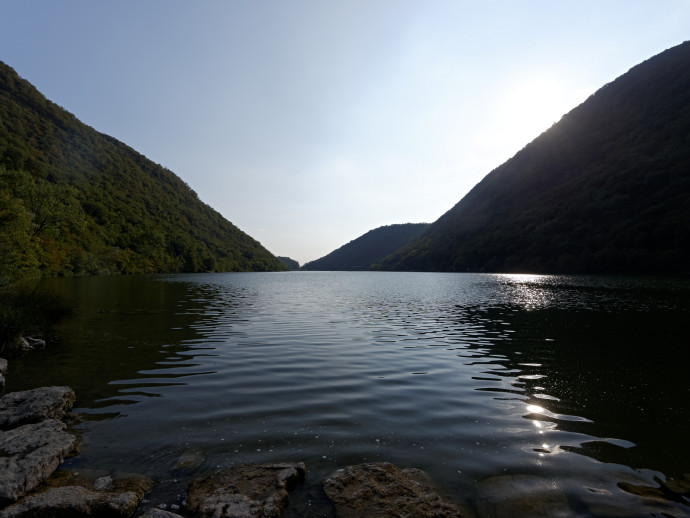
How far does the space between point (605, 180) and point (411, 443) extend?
597 feet

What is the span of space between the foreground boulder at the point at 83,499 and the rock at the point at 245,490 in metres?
0.89

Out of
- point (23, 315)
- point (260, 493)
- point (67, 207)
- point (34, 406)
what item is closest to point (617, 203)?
point (67, 207)

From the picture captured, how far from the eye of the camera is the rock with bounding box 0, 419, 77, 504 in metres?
6.10

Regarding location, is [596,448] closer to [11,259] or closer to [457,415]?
[457,415]

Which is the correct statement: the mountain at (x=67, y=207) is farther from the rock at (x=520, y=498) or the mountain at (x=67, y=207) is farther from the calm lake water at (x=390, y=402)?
the rock at (x=520, y=498)

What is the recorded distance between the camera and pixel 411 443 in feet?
28.0

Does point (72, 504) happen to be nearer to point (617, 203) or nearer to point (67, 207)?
point (67, 207)

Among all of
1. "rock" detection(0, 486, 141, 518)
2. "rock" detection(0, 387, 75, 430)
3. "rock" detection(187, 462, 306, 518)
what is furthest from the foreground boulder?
"rock" detection(0, 387, 75, 430)

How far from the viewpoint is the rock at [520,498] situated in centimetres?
601

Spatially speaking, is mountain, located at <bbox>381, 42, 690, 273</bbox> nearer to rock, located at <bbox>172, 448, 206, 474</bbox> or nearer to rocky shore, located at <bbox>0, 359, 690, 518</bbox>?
rocky shore, located at <bbox>0, 359, 690, 518</bbox>

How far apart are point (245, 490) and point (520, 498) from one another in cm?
460

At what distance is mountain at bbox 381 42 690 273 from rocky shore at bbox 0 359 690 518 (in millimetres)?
129458

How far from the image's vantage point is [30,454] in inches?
276

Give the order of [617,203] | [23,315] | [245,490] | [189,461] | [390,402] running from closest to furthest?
[245,490], [189,461], [390,402], [23,315], [617,203]
